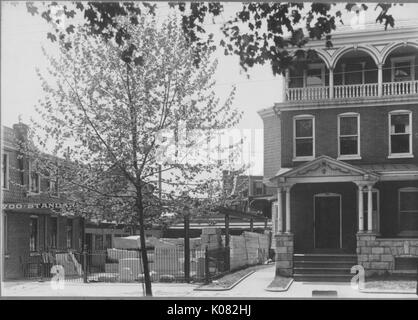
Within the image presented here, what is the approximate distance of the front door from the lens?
11938 mm

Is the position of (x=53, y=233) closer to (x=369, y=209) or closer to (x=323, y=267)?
(x=323, y=267)

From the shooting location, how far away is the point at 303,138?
42.2ft

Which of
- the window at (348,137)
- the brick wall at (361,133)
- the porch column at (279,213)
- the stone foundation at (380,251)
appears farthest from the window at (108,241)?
the window at (348,137)

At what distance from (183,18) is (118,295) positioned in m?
4.40

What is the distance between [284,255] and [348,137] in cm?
249

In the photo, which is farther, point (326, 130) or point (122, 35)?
point (326, 130)

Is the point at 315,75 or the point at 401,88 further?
the point at 401,88

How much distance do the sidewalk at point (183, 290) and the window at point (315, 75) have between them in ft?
11.1

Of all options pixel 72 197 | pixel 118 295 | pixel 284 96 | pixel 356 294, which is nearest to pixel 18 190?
pixel 72 197

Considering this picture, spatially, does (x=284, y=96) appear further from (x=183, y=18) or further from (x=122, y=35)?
(x=122, y=35)

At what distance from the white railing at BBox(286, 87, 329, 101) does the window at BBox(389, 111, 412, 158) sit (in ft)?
4.14

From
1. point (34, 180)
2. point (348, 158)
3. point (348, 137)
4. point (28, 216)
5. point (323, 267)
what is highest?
point (348, 137)

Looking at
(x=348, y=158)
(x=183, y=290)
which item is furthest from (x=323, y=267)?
(x=183, y=290)
